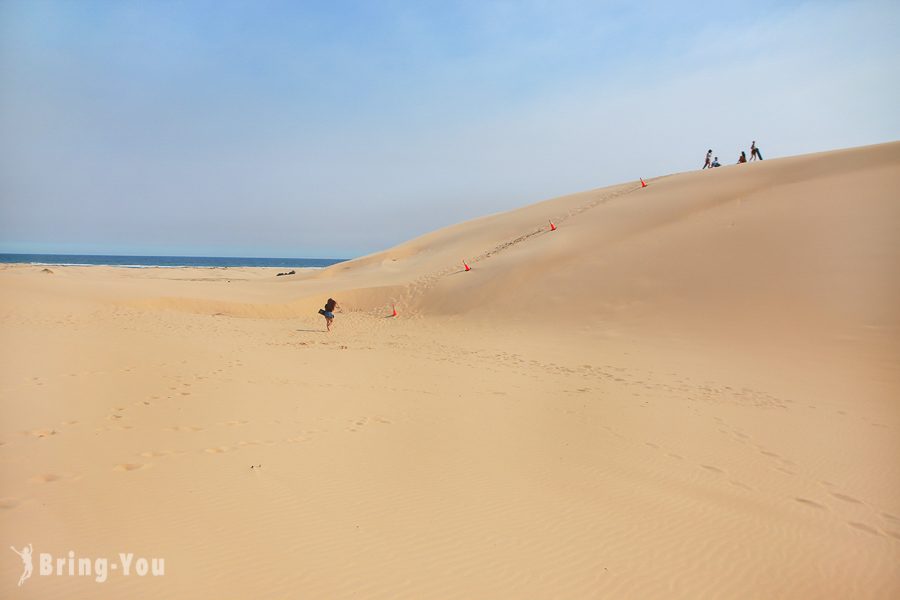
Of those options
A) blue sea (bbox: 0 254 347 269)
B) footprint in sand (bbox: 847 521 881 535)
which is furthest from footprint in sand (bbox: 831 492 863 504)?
blue sea (bbox: 0 254 347 269)

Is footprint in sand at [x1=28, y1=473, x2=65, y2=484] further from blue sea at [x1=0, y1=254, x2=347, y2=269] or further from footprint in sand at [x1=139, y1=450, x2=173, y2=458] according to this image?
blue sea at [x1=0, y1=254, x2=347, y2=269]

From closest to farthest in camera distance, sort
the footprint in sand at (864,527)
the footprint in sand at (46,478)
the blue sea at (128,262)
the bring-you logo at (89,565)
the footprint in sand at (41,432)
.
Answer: the bring-you logo at (89,565), the footprint in sand at (46,478), the footprint in sand at (864,527), the footprint in sand at (41,432), the blue sea at (128,262)

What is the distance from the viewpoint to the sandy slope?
3475 mm

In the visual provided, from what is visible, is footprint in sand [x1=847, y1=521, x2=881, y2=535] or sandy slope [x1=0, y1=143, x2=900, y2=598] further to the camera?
footprint in sand [x1=847, y1=521, x2=881, y2=535]

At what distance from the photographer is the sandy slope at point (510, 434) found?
3475 mm

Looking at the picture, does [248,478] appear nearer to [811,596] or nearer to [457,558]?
[457,558]

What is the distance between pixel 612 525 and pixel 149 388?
21.2 feet

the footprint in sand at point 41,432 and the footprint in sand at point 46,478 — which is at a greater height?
the footprint in sand at point 41,432

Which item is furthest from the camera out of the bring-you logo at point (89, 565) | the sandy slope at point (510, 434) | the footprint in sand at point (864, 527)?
the footprint in sand at point (864, 527)

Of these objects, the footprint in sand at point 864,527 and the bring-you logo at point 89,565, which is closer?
the bring-you logo at point 89,565

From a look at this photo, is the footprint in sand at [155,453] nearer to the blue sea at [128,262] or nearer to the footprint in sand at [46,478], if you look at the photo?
the footprint in sand at [46,478]

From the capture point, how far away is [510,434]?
6379 mm

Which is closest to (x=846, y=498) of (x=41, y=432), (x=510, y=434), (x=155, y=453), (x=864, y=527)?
(x=864, y=527)

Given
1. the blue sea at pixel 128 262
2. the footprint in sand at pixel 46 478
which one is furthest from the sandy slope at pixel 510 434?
the blue sea at pixel 128 262
